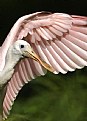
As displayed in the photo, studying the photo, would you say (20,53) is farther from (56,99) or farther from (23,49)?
(56,99)

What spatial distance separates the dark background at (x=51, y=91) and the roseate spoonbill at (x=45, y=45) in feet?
5.34

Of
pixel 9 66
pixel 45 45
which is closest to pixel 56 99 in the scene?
pixel 45 45

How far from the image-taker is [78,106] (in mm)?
4945

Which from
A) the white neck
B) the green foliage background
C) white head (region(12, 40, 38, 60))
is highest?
white head (region(12, 40, 38, 60))

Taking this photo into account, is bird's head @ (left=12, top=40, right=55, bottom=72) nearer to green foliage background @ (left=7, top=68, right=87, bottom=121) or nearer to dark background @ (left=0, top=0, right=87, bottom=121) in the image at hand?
dark background @ (left=0, top=0, right=87, bottom=121)

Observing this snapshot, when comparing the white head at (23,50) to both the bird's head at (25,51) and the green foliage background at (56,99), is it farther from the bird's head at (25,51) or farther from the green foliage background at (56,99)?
the green foliage background at (56,99)

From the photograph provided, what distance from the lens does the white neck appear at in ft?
9.57

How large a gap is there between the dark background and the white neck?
5.58 feet

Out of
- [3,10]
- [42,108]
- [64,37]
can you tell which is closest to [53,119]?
[42,108]

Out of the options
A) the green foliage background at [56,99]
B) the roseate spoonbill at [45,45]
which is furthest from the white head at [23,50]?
the green foliage background at [56,99]

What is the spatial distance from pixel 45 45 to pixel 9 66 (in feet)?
0.71

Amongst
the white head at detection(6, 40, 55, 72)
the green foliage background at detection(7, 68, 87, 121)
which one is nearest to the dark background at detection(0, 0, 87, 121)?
the green foliage background at detection(7, 68, 87, 121)

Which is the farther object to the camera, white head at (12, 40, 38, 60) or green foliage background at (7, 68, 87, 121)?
green foliage background at (7, 68, 87, 121)

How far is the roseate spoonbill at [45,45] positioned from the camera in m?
2.93
